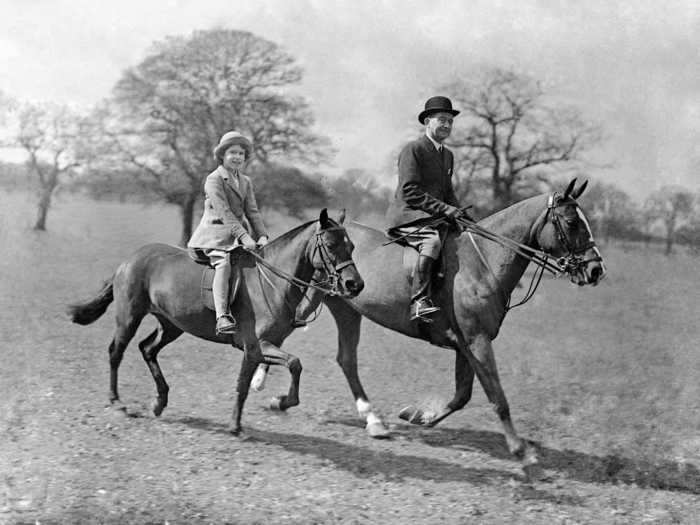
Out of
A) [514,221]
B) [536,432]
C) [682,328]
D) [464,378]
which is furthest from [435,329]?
[682,328]

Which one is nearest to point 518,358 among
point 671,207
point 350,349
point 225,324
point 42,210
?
point 671,207

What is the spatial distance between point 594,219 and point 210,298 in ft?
21.5

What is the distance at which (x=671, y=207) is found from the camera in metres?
8.58

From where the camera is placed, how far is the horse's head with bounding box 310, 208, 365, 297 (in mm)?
5121

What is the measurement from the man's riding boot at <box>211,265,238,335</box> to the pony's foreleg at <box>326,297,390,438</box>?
1292mm

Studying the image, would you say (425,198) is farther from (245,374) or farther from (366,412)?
(245,374)

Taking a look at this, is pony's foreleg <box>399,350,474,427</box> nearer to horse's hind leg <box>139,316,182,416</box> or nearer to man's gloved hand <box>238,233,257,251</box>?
man's gloved hand <box>238,233,257,251</box>

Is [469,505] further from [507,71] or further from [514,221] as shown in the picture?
[507,71]

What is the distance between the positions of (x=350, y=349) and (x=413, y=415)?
2.99 feet

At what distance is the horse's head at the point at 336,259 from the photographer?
5121 millimetres

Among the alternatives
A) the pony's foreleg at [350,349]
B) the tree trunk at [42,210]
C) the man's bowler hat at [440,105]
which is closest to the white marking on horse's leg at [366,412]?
the pony's foreleg at [350,349]

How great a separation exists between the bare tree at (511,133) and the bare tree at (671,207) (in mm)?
2326

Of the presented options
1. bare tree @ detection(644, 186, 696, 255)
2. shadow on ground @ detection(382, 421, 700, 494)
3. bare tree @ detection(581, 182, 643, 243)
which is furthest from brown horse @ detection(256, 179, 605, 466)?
bare tree @ detection(581, 182, 643, 243)

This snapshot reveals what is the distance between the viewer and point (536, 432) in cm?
641
